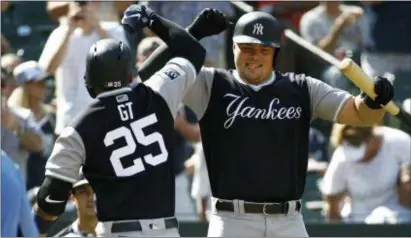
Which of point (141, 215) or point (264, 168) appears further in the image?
point (264, 168)

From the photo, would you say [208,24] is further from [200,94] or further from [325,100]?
[325,100]

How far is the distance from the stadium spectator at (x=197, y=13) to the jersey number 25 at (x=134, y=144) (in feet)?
11.9

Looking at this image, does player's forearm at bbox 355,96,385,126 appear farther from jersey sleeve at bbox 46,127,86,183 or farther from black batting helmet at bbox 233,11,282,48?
jersey sleeve at bbox 46,127,86,183

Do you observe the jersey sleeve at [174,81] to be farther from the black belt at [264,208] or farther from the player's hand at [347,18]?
the player's hand at [347,18]

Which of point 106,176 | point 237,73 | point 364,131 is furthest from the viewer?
point 364,131

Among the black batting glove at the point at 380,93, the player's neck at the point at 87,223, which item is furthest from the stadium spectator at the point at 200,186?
the black batting glove at the point at 380,93

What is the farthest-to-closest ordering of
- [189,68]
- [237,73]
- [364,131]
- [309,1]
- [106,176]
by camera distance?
1. [309,1]
2. [364,131]
3. [237,73]
4. [189,68]
5. [106,176]

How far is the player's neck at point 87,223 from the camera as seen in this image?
6848 millimetres

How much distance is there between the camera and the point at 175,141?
28.8 feet

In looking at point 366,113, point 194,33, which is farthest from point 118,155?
point 366,113

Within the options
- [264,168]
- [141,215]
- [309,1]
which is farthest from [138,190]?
[309,1]

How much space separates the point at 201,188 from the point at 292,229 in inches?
98.8

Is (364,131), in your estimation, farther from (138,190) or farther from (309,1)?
(138,190)

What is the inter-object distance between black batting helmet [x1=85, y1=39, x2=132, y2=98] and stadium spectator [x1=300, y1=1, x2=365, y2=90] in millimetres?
3933
